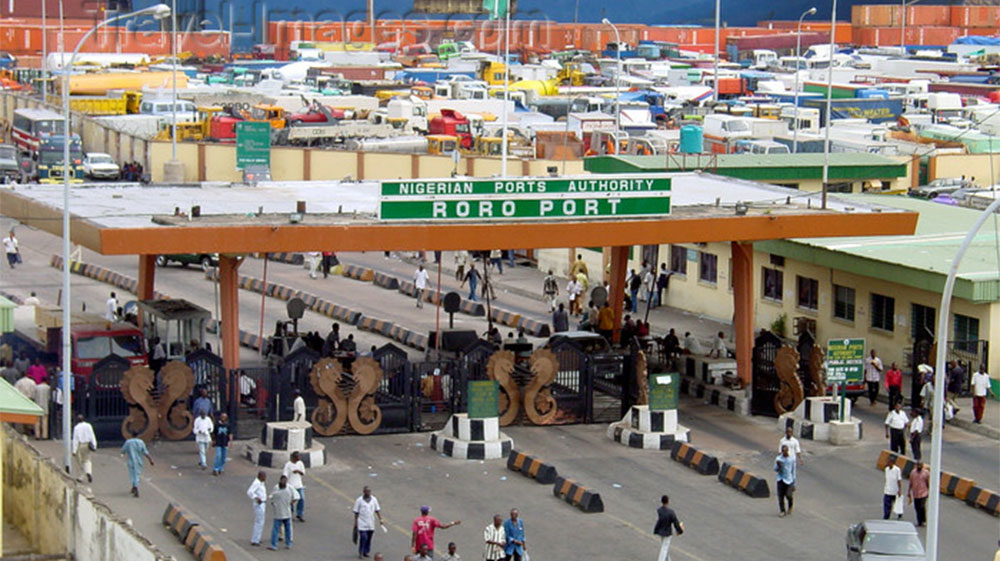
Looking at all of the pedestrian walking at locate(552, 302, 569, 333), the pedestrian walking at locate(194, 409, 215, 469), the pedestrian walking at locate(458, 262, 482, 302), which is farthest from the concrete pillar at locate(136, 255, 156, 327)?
the pedestrian walking at locate(458, 262, 482, 302)

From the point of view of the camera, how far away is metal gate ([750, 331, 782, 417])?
118 feet

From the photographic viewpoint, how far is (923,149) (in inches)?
2702

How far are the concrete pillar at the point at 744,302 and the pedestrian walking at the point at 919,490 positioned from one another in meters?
8.34

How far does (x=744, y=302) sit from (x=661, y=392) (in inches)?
155

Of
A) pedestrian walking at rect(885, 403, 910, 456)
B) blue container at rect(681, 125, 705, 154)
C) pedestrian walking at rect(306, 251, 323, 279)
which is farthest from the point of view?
blue container at rect(681, 125, 705, 154)

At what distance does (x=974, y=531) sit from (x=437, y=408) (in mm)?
10298

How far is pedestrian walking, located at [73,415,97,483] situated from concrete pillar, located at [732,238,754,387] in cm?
1287

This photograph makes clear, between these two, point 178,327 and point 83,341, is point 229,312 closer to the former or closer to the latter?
point 83,341

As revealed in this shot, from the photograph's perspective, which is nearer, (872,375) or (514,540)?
(514,540)

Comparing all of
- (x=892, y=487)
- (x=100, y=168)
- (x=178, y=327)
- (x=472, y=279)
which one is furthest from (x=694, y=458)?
(x=100, y=168)

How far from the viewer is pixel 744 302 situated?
36.2m

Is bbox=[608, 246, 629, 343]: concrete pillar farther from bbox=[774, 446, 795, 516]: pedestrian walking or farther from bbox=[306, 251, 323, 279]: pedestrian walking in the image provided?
bbox=[306, 251, 323, 279]: pedestrian walking

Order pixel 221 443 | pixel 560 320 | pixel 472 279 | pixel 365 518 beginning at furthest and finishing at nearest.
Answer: pixel 472 279, pixel 560 320, pixel 221 443, pixel 365 518

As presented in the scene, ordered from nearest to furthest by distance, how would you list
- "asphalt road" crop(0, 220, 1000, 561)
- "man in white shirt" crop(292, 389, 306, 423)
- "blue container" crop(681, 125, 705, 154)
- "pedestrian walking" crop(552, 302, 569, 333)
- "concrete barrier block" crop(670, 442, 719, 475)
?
1. "asphalt road" crop(0, 220, 1000, 561)
2. "concrete barrier block" crop(670, 442, 719, 475)
3. "man in white shirt" crop(292, 389, 306, 423)
4. "pedestrian walking" crop(552, 302, 569, 333)
5. "blue container" crop(681, 125, 705, 154)
